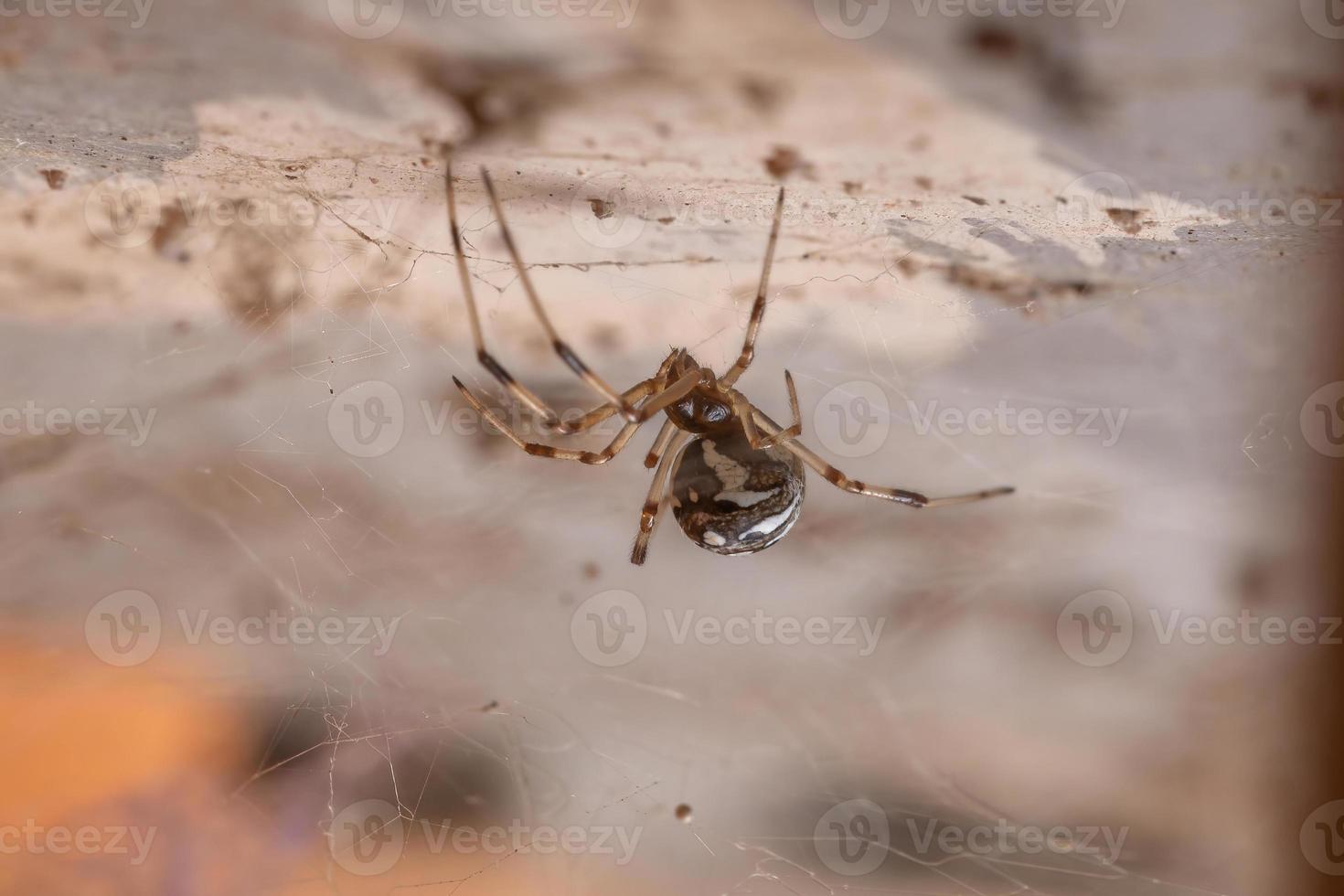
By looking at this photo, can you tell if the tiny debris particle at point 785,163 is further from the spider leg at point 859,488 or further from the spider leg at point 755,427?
the spider leg at point 859,488

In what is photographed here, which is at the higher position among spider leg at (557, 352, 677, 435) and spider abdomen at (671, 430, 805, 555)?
spider leg at (557, 352, 677, 435)

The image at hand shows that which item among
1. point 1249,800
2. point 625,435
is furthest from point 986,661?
point 625,435

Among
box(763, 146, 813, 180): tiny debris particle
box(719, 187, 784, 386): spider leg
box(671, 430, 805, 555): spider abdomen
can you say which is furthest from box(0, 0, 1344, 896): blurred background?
box(671, 430, 805, 555): spider abdomen

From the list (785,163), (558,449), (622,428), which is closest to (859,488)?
(622,428)

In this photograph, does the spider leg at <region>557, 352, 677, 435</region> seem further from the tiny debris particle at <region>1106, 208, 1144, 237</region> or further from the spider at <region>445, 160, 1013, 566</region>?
the tiny debris particle at <region>1106, 208, 1144, 237</region>

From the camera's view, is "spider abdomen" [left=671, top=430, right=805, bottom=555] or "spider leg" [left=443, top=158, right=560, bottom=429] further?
"spider abdomen" [left=671, top=430, right=805, bottom=555]

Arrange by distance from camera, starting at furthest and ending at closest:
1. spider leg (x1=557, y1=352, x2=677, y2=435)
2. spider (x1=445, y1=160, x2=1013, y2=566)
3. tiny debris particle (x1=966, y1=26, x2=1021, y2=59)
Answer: spider leg (x1=557, y1=352, x2=677, y2=435) → spider (x1=445, y1=160, x2=1013, y2=566) → tiny debris particle (x1=966, y1=26, x2=1021, y2=59)

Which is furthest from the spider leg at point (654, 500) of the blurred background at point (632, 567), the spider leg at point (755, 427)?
the spider leg at point (755, 427)
